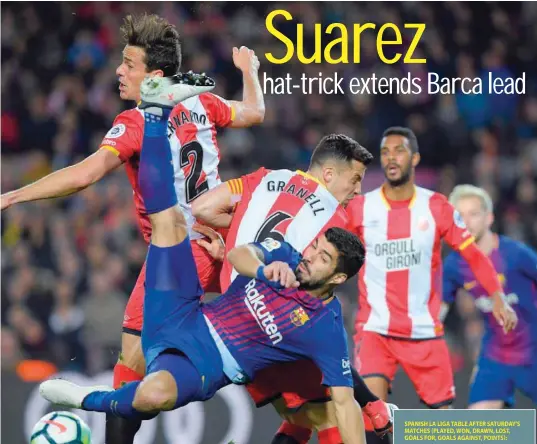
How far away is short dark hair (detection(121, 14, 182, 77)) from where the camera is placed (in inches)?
235

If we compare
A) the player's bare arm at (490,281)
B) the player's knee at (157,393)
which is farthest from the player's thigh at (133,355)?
the player's bare arm at (490,281)

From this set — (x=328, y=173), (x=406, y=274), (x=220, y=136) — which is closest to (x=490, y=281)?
(x=406, y=274)

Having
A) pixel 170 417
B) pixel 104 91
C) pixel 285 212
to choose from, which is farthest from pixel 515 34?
pixel 285 212

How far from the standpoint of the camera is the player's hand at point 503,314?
23.6 ft

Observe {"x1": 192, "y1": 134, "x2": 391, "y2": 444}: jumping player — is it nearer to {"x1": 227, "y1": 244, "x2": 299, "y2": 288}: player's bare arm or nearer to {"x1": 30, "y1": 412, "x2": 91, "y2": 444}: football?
{"x1": 227, "y1": 244, "x2": 299, "y2": 288}: player's bare arm

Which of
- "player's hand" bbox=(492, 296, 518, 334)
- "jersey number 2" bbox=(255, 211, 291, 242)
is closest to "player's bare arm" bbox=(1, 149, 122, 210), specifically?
"jersey number 2" bbox=(255, 211, 291, 242)

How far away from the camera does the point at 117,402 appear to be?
211 inches

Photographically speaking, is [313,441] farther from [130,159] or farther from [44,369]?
[130,159]

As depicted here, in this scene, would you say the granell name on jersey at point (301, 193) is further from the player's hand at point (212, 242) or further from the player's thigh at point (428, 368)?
the player's thigh at point (428, 368)

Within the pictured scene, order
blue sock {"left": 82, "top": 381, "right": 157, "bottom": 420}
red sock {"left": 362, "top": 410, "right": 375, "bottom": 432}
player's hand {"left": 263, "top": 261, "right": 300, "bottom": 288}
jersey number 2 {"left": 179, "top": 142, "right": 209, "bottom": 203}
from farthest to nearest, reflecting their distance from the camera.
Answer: red sock {"left": 362, "top": 410, "right": 375, "bottom": 432} → jersey number 2 {"left": 179, "top": 142, "right": 209, "bottom": 203} → blue sock {"left": 82, "top": 381, "right": 157, "bottom": 420} → player's hand {"left": 263, "top": 261, "right": 300, "bottom": 288}

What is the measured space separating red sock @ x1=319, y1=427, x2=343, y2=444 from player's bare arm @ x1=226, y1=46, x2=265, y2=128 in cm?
182

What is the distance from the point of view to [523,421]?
6.90 meters

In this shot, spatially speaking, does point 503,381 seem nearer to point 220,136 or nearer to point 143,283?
point 143,283

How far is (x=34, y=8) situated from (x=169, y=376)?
877 cm
